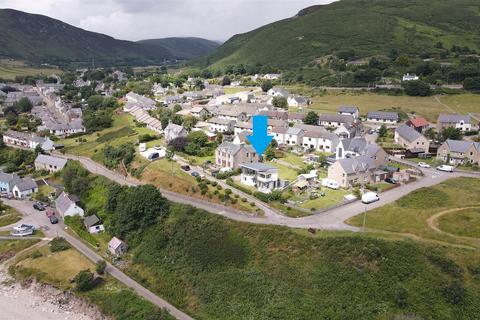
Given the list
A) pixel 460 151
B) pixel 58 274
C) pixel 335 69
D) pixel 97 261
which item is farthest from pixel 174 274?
pixel 335 69

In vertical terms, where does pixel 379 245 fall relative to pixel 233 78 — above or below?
below

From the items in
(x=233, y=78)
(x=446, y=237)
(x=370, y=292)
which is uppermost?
(x=233, y=78)

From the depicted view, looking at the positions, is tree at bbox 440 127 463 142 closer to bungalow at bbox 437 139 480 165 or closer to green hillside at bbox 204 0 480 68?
bungalow at bbox 437 139 480 165

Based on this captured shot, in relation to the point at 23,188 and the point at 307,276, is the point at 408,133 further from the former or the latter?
the point at 23,188

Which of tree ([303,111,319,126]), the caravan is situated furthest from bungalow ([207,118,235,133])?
the caravan

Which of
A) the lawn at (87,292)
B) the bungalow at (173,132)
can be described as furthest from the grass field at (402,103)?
the lawn at (87,292)

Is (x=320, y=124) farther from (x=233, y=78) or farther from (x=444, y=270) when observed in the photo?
(x=233, y=78)

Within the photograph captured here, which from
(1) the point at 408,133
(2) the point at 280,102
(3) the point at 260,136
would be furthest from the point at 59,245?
(2) the point at 280,102
